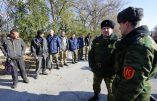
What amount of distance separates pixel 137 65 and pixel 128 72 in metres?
0.11

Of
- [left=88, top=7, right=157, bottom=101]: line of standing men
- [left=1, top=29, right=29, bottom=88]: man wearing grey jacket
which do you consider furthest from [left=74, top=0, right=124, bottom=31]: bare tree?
[left=88, top=7, right=157, bottom=101]: line of standing men

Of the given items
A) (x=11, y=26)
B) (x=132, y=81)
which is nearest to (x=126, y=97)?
(x=132, y=81)

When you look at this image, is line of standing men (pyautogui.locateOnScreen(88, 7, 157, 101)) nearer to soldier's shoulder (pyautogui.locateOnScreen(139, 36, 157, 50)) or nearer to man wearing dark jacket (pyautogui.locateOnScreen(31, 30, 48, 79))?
soldier's shoulder (pyautogui.locateOnScreen(139, 36, 157, 50))

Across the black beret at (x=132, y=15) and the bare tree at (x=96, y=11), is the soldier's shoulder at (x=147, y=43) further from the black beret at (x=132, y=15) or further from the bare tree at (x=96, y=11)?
the bare tree at (x=96, y=11)

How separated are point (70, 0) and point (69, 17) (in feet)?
5.60

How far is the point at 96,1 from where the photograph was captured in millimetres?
42656

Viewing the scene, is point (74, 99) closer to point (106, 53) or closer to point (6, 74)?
point (106, 53)

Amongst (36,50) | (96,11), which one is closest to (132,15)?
(36,50)

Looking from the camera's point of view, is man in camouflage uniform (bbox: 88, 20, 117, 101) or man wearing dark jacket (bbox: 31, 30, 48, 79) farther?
man wearing dark jacket (bbox: 31, 30, 48, 79)

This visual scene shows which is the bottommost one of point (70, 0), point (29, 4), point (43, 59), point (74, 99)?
point (74, 99)

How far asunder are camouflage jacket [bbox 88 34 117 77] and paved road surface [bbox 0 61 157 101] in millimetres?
1873

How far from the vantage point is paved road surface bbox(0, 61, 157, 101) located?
26.4ft

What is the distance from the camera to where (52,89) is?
9047 millimetres

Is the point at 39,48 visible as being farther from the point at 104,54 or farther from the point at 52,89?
the point at 104,54
